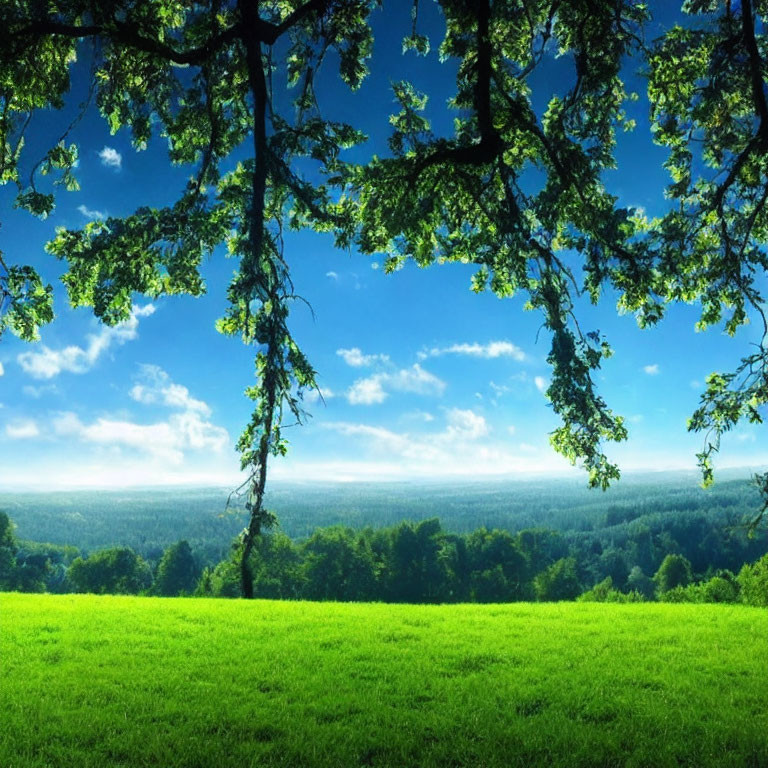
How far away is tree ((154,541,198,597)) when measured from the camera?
72062 millimetres

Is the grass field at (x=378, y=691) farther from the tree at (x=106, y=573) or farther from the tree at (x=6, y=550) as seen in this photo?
the tree at (x=106, y=573)

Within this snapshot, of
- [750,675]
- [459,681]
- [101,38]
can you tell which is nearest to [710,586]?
[750,675]

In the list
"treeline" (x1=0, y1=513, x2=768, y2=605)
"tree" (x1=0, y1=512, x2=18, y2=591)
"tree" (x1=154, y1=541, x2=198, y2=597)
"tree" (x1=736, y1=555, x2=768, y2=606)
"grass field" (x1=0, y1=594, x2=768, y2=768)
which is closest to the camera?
"grass field" (x1=0, y1=594, x2=768, y2=768)

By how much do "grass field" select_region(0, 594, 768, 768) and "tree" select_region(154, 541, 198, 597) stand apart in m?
64.3

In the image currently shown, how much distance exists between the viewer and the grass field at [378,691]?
6.30m

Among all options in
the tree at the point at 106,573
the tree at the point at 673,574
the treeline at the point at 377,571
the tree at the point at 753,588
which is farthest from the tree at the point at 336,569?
the tree at the point at 753,588

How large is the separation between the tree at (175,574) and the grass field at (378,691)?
211 feet

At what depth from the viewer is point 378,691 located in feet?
27.3

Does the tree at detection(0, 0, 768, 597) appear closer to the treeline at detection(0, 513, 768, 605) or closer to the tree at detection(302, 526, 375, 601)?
the treeline at detection(0, 513, 768, 605)

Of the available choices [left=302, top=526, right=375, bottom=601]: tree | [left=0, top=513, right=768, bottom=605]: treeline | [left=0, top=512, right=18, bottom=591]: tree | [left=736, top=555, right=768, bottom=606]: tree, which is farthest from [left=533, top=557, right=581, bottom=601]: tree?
[left=0, top=512, right=18, bottom=591]: tree

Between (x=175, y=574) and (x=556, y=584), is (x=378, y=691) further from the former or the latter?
(x=175, y=574)

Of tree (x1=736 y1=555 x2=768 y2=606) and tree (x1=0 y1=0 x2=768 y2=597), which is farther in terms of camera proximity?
tree (x1=736 y1=555 x2=768 y2=606)

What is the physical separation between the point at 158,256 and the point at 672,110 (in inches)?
350

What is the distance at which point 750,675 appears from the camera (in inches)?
364
